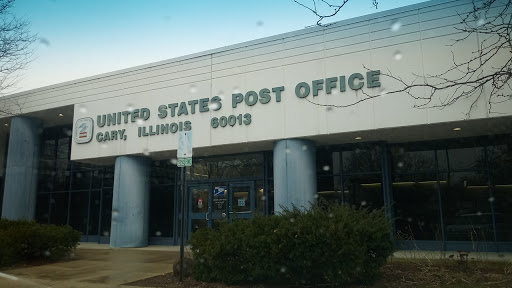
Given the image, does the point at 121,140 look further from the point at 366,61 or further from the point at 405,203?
the point at 405,203

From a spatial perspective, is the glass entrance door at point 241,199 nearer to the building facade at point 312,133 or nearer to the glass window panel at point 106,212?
the building facade at point 312,133

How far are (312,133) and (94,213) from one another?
12539mm

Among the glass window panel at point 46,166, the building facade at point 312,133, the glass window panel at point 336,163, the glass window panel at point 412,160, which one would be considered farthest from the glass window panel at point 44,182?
the glass window panel at point 412,160

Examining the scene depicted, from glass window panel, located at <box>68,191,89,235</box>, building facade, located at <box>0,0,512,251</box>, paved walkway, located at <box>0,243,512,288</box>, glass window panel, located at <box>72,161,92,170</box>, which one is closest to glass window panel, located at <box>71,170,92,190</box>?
glass window panel, located at <box>72,161,92,170</box>

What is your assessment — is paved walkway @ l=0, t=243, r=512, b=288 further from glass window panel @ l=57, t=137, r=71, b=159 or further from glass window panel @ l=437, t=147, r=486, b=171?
glass window panel @ l=57, t=137, r=71, b=159

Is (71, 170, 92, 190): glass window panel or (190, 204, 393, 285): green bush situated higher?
(71, 170, 92, 190): glass window panel

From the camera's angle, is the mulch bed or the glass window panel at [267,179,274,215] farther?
the glass window panel at [267,179,274,215]

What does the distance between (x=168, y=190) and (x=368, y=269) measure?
12351 mm

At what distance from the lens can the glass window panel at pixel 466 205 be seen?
13.2 meters

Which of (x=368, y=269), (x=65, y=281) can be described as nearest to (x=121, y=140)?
(x=65, y=281)

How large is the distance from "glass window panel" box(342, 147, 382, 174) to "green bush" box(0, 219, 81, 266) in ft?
30.8

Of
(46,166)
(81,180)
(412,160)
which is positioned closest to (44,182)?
(46,166)

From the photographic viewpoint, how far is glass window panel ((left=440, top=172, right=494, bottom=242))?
1323cm

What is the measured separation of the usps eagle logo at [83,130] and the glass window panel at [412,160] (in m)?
12.3
